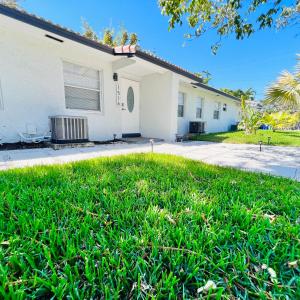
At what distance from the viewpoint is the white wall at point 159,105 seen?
7668 mm

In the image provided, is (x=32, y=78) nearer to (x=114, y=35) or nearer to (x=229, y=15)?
(x=229, y=15)

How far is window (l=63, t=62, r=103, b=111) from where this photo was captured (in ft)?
19.5

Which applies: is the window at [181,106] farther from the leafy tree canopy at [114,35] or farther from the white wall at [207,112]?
the leafy tree canopy at [114,35]

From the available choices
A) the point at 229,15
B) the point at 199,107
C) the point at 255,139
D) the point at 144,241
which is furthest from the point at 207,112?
the point at 144,241

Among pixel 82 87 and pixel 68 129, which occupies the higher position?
pixel 82 87

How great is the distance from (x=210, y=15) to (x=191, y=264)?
17.9ft

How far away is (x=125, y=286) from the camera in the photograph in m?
0.87

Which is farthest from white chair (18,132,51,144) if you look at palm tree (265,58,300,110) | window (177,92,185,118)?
palm tree (265,58,300,110)

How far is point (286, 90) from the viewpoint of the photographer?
570 cm

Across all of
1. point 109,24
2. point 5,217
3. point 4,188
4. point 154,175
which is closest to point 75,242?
point 5,217

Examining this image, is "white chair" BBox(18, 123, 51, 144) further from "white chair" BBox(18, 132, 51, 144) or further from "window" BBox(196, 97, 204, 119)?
"window" BBox(196, 97, 204, 119)

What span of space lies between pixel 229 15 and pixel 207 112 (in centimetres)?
854

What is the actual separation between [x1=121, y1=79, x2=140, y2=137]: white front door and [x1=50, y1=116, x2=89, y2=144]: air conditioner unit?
2811 mm

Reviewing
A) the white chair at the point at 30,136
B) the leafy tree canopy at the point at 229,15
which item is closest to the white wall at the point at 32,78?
the white chair at the point at 30,136
